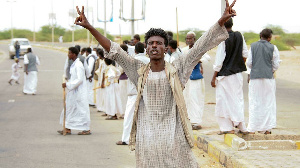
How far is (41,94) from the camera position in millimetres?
21750

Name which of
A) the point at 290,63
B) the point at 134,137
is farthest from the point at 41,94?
the point at 290,63

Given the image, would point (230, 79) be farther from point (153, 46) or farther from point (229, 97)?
point (153, 46)

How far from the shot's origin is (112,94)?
1437 cm

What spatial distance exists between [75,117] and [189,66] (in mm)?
7067

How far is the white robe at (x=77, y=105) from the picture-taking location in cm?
1150

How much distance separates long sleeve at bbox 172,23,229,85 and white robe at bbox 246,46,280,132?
5.16 m

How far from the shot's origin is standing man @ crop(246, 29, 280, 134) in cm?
980

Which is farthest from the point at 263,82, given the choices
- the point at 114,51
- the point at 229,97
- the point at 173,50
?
the point at 114,51

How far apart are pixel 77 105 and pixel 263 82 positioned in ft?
12.4

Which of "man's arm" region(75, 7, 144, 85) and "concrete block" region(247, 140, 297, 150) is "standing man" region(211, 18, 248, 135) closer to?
"concrete block" region(247, 140, 297, 150)

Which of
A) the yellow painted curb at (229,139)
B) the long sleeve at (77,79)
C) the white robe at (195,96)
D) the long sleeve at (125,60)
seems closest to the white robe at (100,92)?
the long sleeve at (77,79)

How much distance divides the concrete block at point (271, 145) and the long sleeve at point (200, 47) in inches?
141

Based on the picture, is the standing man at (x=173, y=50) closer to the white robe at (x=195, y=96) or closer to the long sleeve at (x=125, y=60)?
the white robe at (x=195, y=96)

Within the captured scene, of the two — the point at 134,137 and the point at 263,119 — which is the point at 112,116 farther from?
the point at 134,137
